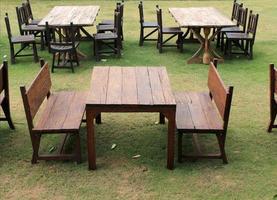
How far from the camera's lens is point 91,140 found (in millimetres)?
4113

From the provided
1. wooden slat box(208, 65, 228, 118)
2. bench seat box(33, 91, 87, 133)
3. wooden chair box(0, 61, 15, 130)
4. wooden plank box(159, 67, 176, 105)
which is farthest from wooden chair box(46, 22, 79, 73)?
wooden slat box(208, 65, 228, 118)

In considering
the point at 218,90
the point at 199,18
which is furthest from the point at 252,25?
the point at 218,90

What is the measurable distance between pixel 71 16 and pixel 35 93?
4746mm

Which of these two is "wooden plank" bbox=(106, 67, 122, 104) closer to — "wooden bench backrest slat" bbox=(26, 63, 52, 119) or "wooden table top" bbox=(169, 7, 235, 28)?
"wooden bench backrest slat" bbox=(26, 63, 52, 119)

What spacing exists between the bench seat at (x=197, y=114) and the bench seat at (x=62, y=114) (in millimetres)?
1048

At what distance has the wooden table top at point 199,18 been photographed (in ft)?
26.2

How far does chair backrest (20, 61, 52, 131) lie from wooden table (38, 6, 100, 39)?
3252mm

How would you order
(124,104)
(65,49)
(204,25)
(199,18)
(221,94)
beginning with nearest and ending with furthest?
(124,104)
(221,94)
(65,49)
(204,25)
(199,18)

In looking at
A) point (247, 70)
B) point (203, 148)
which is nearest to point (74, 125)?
point (203, 148)

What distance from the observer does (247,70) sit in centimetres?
777

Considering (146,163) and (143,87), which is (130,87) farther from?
(146,163)

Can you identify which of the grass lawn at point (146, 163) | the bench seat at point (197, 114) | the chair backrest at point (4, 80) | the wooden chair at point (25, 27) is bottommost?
the grass lawn at point (146, 163)

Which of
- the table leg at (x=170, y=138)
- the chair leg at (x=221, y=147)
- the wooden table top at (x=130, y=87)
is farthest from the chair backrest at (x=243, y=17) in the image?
the table leg at (x=170, y=138)

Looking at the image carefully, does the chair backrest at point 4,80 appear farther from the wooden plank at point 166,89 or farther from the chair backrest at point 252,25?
the chair backrest at point 252,25
